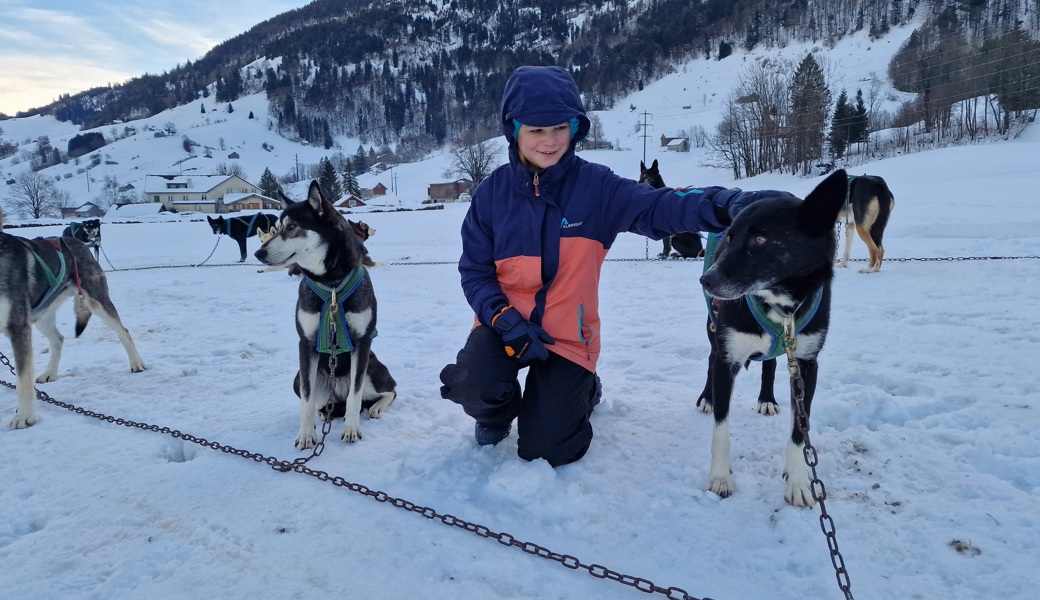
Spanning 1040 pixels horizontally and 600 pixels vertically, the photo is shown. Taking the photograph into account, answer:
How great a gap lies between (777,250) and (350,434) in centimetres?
230

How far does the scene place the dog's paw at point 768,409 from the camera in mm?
2971

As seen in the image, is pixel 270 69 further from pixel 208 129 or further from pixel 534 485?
pixel 534 485

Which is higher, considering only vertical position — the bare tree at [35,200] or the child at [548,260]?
the bare tree at [35,200]

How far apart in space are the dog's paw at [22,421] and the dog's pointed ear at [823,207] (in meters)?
4.28

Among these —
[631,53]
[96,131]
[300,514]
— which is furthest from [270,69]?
[300,514]

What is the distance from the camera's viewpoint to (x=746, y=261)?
200cm

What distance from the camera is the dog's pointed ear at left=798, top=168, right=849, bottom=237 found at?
186 cm

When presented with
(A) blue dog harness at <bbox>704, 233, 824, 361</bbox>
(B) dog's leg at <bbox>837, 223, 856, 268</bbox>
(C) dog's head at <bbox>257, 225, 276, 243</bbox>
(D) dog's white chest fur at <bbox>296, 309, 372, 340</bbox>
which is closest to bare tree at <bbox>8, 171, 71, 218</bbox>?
(C) dog's head at <bbox>257, 225, 276, 243</bbox>

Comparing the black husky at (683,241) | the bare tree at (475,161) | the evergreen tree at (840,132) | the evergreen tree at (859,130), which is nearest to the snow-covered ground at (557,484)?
the black husky at (683,241)

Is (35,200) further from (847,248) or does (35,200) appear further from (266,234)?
(847,248)

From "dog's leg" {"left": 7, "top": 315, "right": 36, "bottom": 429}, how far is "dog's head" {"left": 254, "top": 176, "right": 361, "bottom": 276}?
1740 millimetres

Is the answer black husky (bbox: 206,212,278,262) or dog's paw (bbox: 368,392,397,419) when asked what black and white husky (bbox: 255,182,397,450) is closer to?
dog's paw (bbox: 368,392,397,419)

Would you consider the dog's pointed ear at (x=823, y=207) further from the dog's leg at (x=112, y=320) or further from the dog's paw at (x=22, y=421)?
the dog's leg at (x=112, y=320)

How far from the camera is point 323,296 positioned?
2.80m
